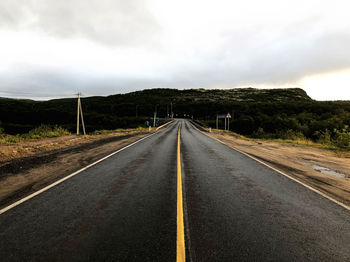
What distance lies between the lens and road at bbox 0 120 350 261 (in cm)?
256

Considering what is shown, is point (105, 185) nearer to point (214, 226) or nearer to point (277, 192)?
point (214, 226)

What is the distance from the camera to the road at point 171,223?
256 cm

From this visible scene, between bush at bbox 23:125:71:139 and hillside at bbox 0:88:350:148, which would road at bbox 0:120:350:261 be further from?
hillside at bbox 0:88:350:148

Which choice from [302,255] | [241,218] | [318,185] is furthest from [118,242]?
[318,185]

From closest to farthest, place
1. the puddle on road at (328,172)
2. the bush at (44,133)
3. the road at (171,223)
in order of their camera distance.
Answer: the road at (171,223)
the puddle on road at (328,172)
the bush at (44,133)

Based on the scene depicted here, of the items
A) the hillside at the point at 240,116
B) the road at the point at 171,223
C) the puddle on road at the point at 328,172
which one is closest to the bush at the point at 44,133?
the road at the point at 171,223

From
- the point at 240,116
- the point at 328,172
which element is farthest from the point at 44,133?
the point at 240,116

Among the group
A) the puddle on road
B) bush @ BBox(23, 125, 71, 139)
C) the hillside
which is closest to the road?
the puddle on road

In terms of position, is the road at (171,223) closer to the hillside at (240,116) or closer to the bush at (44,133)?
the bush at (44,133)

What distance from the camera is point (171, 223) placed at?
3.28m

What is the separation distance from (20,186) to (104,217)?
332 cm

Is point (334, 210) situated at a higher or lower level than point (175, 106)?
lower

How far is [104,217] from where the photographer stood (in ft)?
11.5

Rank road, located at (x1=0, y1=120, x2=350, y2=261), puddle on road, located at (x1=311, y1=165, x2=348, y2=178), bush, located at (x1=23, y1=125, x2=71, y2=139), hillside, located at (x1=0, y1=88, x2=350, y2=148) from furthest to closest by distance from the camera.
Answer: hillside, located at (x1=0, y1=88, x2=350, y2=148), bush, located at (x1=23, y1=125, x2=71, y2=139), puddle on road, located at (x1=311, y1=165, x2=348, y2=178), road, located at (x1=0, y1=120, x2=350, y2=261)
